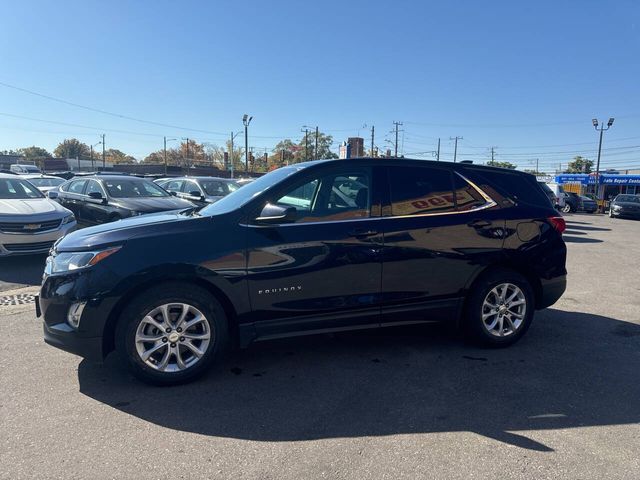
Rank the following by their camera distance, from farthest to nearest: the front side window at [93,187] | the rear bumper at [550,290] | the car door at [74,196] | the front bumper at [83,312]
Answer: the car door at [74,196], the front side window at [93,187], the rear bumper at [550,290], the front bumper at [83,312]

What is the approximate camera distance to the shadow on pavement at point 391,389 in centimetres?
322

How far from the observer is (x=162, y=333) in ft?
12.0

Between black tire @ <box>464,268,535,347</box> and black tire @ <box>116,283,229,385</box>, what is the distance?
2.34 m

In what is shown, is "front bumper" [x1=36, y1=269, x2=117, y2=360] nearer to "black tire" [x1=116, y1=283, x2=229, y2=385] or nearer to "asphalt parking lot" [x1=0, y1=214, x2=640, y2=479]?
"black tire" [x1=116, y1=283, x2=229, y2=385]

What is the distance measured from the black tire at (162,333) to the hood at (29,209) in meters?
5.78

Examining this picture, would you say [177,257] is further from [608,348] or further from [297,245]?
[608,348]

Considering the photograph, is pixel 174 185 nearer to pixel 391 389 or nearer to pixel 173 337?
pixel 173 337

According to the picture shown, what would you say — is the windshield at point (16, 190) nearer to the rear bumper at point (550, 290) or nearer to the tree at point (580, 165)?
the rear bumper at point (550, 290)

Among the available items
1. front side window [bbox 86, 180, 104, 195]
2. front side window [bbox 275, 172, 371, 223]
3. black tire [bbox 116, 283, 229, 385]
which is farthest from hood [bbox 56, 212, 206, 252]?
front side window [bbox 86, 180, 104, 195]

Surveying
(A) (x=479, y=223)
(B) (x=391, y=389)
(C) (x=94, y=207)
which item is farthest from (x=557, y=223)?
(C) (x=94, y=207)

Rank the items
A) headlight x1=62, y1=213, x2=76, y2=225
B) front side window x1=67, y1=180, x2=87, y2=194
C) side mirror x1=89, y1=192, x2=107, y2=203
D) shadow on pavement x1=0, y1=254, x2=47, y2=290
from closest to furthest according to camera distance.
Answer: shadow on pavement x1=0, y1=254, x2=47, y2=290 → headlight x1=62, y1=213, x2=76, y2=225 → side mirror x1=89, y1=192, x2=107, y2=203 → front side window x1=67, y1=180, x2=87, y2=194

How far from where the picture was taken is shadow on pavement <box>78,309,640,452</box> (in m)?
3.22

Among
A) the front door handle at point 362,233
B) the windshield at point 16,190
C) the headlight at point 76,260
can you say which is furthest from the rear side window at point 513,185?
the windshield at point 16,190

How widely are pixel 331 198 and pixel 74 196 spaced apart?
934cm
